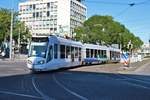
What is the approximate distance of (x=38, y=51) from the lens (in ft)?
102

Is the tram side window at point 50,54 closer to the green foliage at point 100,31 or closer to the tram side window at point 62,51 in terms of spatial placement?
the tram side window at point 62,51

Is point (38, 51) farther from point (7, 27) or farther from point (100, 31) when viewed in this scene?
point (100, 31)

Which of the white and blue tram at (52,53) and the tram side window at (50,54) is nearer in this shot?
the white and blue tram at (52,53)

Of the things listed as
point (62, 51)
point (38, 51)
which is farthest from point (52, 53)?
point (62, 51)

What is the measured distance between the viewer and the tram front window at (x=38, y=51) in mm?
30891

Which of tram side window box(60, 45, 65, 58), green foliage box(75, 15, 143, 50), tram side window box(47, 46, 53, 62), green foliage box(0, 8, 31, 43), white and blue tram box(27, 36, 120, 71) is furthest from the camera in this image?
green foliage box(75, 15, 143, 50)

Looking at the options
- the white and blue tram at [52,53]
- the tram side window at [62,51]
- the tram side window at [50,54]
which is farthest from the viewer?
the tram side window at [62,51]

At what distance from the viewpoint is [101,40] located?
11088 centimetres

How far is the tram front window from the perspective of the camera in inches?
1216

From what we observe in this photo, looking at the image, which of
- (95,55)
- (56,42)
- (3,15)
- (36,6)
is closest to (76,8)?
(36,6)

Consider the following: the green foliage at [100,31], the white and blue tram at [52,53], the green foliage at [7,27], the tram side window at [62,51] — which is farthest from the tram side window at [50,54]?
the green foliage at [100,31]

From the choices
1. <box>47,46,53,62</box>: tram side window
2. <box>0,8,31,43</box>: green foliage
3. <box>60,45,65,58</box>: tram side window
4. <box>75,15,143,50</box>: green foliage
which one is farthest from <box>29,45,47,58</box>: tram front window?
<box>75,15,143,50</box>: green foliage

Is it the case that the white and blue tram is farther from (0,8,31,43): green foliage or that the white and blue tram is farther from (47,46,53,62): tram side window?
(0,8,31,43): green foliage

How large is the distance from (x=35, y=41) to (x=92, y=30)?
8197 centimetres
